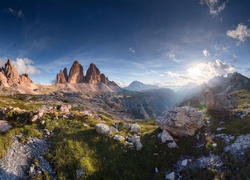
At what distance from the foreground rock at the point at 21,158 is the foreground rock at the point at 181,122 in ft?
47.6

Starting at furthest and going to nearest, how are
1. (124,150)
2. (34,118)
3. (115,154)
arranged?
(34,118) → (124,150) → (115,154)

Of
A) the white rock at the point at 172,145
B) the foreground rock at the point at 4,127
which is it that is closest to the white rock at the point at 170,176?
the white rock at the point at 172,145

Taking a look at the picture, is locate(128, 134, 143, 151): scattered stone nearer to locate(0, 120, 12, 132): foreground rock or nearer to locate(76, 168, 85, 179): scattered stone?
locate(76, 168, 85, 179): scattered stone

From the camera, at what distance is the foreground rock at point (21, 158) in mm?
13823

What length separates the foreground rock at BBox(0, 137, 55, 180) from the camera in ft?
45.4

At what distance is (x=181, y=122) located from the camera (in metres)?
20.9

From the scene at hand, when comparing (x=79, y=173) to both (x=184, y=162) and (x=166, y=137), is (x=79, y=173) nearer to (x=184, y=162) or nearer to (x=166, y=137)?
(x=184, y=162)

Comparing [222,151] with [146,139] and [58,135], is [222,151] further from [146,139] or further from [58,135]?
[58,135]

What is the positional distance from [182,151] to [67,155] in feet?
41.5

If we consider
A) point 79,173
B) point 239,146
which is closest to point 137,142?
point 79,173

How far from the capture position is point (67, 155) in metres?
16.1

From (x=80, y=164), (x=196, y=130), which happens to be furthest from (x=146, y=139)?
(x=80, y=164)

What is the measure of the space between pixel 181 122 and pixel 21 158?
1852 cm

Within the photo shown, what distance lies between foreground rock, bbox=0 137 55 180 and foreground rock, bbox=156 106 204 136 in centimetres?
1451
